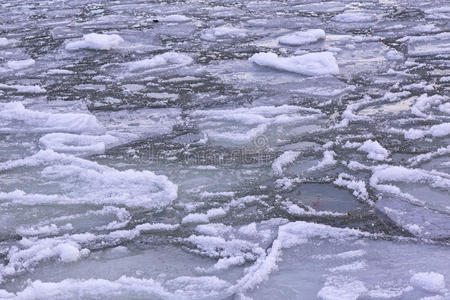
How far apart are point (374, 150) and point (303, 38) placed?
3.67m

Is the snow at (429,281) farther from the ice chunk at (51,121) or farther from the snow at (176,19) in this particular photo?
the snow at (176,19)

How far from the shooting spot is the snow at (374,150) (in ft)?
11.8

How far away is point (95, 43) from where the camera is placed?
7070 millimetres

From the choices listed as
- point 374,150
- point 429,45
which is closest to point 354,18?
point 429,45

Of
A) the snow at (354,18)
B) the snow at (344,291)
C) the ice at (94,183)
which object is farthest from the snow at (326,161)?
the snow at (354,18)

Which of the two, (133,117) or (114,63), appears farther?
(114,63)

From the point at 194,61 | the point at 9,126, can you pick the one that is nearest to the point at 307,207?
the point at 9,126

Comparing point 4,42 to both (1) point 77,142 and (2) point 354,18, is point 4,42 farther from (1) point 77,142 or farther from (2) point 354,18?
(2) point 354,18

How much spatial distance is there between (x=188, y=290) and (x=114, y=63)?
4571mm

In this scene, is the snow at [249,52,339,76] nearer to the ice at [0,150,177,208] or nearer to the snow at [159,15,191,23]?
the ice at [0,150,177,208]

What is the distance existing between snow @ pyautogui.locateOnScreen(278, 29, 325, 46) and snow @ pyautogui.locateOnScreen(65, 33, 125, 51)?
2.28 metres

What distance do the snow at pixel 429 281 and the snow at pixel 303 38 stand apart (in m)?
5.03

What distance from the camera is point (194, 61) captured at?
6.38 meters

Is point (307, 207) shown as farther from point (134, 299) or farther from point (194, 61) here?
point (194, 61)
